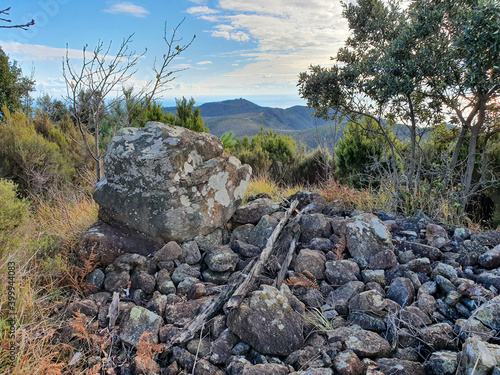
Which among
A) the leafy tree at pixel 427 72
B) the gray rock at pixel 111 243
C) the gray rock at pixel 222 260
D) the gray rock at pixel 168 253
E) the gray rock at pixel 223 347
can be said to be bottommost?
the gray rock at pixel 223 347

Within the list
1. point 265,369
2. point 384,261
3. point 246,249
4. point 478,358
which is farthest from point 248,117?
→ point 478,358

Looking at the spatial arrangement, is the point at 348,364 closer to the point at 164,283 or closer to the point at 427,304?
the point at 427,304

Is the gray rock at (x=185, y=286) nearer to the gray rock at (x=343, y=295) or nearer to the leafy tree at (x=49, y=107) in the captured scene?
the gray rock at (x=343, y=295)

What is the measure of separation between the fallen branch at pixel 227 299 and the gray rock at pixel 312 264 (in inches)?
12.5

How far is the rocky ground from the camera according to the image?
6.91ft

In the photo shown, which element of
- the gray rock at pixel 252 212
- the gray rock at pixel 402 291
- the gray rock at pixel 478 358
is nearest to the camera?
the gray rock at pixel 478 358

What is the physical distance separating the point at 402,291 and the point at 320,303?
64 cm

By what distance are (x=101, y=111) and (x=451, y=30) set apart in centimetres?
538

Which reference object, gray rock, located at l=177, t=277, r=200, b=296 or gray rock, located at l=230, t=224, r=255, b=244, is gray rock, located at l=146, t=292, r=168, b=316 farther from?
gray rock, located at l=230, t=224, r=255, b=244

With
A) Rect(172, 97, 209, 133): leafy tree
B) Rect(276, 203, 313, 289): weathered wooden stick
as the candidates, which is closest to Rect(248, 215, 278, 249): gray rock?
Rect(276, 203, 313, 289): weathered wooden stick

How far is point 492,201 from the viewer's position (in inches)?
274

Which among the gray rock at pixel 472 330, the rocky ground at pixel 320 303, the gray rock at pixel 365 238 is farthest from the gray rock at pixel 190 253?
the gray rock at pixel 472 330

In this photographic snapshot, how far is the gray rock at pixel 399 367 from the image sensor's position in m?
1.91

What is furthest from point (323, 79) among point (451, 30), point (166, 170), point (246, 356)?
point (246, 356)
